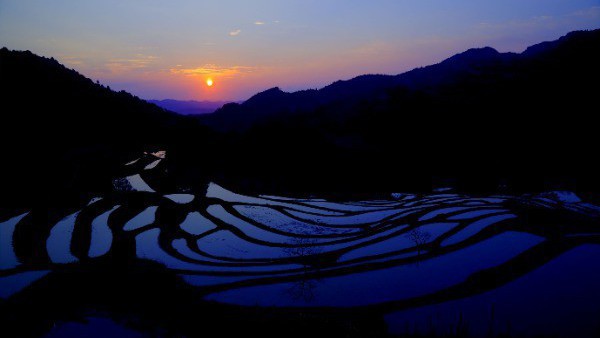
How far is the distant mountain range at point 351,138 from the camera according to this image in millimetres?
40062

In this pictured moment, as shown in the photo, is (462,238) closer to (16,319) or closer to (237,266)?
(237,266)

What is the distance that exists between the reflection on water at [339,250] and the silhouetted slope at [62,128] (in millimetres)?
9768

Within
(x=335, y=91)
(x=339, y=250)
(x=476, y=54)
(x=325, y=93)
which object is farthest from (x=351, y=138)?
(x=476, y=54)

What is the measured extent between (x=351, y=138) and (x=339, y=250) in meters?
43.3

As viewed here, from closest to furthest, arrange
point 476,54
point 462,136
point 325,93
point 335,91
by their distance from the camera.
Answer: point 462,136 → point 476,54 → point 335,91 → point 325,93

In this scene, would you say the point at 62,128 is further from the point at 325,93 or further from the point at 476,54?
the point at 476,54

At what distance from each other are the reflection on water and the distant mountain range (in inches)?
387

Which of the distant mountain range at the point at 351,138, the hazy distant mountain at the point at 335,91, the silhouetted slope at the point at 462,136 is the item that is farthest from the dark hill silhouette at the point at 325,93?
the silhouetted slope at the point at 462,136

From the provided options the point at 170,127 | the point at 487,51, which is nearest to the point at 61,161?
the point at 170,127

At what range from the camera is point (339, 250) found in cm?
1991

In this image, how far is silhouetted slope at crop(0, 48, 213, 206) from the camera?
34719 millimetres

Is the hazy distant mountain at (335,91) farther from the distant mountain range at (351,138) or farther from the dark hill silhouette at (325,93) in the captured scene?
the distant mountain range at (351,138)

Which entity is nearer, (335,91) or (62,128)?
(62,128)

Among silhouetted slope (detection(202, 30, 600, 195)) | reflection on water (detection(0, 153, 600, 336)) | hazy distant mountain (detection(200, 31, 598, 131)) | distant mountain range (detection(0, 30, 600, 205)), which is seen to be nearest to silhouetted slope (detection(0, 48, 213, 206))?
distant mountain range (detection(0, 30, 600, 205))
